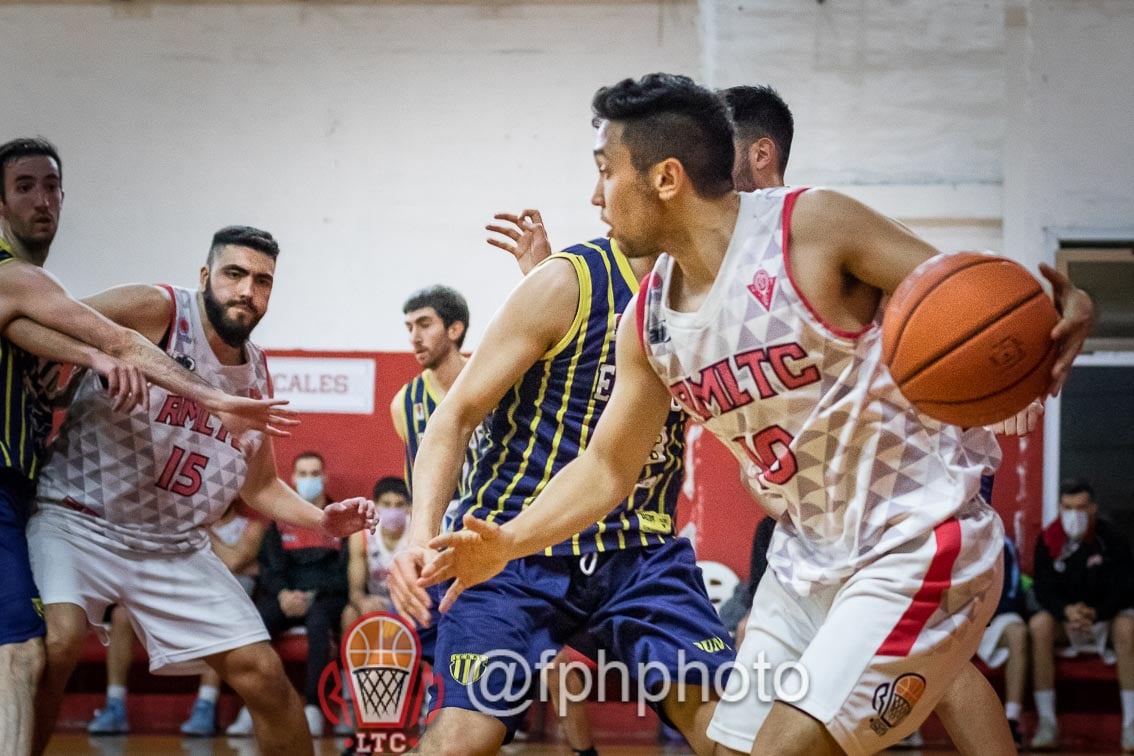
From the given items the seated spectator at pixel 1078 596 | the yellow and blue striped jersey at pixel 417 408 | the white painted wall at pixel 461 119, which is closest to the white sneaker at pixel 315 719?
the yellow and blue striped jersey at pixel 417 408

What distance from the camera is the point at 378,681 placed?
738cm

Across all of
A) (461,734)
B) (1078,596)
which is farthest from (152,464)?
(1078,596)

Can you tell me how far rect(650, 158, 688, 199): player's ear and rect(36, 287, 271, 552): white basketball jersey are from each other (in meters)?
2.15

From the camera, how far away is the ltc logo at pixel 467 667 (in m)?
3.16

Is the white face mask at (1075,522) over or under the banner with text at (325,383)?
under

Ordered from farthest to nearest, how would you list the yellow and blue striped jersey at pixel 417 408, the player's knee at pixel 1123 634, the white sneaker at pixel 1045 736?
the player's knee at pixel 1123 634 → the white sneaker at pixel 1045 736 → the yellow and blue striped jersey at pixel 417 408

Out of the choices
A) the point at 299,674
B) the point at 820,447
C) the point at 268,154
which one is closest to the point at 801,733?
the point at 820,447

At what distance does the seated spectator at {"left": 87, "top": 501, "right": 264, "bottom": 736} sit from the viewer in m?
7.71

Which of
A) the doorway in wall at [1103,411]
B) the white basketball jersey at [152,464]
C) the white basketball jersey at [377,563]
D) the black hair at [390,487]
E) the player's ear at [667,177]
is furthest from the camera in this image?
the doorway in wall at [1103,411]

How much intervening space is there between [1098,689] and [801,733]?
6.27m

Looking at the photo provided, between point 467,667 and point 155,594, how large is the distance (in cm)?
169

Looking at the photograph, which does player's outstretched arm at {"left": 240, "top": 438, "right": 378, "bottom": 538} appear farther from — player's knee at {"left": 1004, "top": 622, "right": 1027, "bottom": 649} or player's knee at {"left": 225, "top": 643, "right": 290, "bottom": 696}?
player's knee at {"left": 1004, "top": 622, "right": 1027, "bottom": 649}

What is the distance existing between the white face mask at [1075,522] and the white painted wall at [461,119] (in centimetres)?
178
